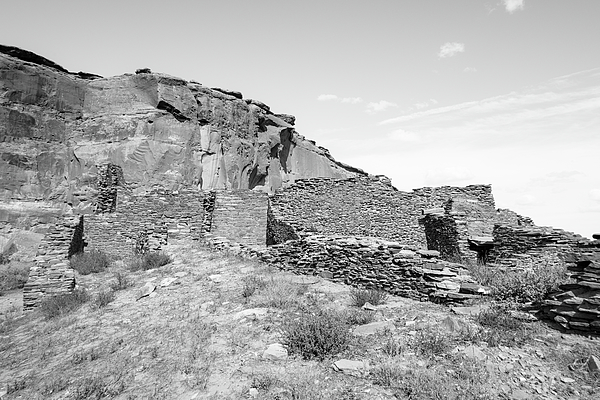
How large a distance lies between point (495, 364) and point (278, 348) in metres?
3.10

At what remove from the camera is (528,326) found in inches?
216

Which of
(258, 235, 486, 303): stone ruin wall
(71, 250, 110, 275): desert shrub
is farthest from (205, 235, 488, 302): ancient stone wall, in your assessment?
(71, 250, 110, 275): desert shrub

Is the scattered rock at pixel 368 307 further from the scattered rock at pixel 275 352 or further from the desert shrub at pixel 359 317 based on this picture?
the scattered rock at pixel 275 352

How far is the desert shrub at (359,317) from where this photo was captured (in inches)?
247

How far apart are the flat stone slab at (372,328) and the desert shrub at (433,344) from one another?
645mm

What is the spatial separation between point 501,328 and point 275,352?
140 inches

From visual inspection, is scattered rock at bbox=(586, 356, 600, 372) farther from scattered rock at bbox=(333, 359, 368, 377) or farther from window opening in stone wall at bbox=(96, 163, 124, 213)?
window opening in stone wall at bbox=(96, 163, 124, 213)

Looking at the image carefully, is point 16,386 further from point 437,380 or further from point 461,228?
point 461,228

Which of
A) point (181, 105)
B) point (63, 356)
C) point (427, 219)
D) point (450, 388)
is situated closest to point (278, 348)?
point (450, 388)

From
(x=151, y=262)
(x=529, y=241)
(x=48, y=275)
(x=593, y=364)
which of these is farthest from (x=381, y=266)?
(x=48, y=275)

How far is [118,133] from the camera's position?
108ft

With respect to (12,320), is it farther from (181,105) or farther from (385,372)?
(181,105)

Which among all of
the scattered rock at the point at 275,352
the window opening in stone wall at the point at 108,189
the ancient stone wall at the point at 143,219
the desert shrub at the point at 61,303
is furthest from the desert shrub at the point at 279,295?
the window opening in stone wall at the point at 108,189

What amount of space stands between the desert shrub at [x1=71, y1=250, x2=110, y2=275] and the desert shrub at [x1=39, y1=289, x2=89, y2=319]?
2.70 metres
